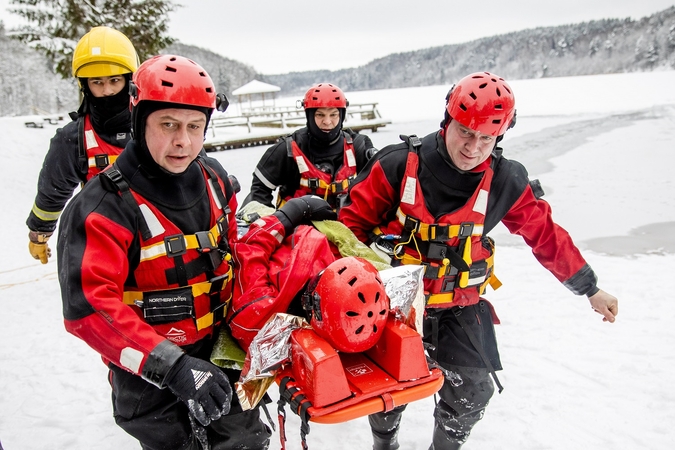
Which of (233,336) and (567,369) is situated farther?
(567,369)

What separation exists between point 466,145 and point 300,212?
3.29ft

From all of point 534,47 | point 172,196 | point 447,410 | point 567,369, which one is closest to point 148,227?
point 172,196

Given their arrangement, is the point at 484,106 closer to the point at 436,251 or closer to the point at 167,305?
the point at 436,251

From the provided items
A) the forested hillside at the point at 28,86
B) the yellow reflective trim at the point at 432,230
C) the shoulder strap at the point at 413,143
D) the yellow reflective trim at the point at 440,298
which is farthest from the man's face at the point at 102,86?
the forested hillside at the point at 28,86

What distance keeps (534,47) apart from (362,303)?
11958 centimetres

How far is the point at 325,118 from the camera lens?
465cm

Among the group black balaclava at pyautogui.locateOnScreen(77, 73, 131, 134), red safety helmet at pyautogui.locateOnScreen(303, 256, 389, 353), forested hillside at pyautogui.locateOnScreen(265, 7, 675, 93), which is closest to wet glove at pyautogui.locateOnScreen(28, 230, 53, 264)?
black balaclava at pyautogui.locateOnScreen(77, 73, 131, 134)

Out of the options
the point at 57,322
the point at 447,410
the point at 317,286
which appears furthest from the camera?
the point at 57,322

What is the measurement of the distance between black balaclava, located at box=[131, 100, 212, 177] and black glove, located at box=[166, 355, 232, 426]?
823mm

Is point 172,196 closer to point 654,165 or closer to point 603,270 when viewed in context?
point 603,270

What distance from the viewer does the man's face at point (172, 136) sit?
1.91 metres

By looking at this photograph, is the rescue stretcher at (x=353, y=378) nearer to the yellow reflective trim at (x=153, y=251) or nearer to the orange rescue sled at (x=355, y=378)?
the orange rescue sled at (x=355, y=378)

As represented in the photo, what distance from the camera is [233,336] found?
7.14 ft

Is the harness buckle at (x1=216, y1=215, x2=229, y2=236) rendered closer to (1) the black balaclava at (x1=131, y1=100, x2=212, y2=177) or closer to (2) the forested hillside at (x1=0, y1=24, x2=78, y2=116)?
(1) the black balaclava at (x1=131, y1=100, x2=212, y2=177)
